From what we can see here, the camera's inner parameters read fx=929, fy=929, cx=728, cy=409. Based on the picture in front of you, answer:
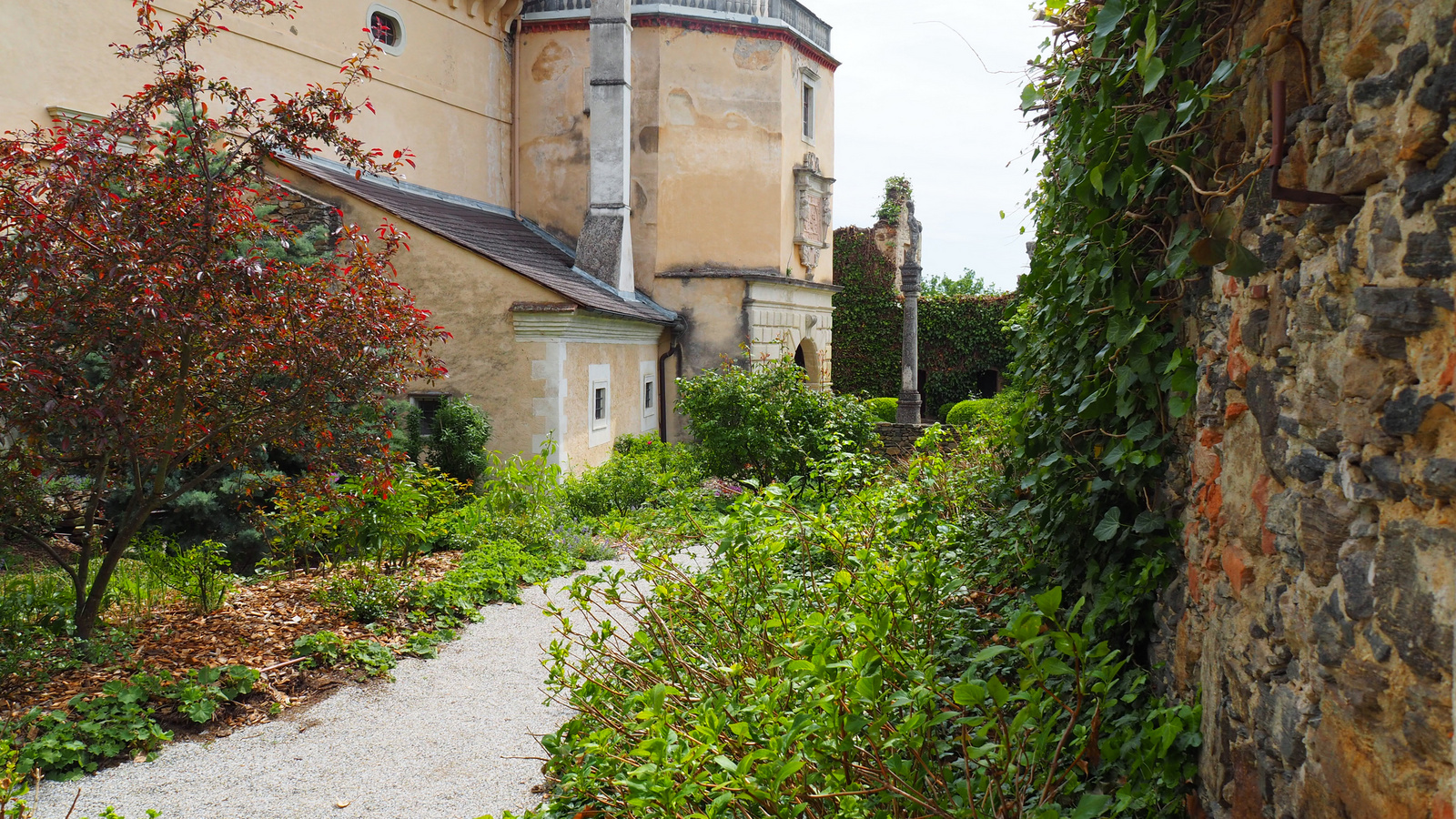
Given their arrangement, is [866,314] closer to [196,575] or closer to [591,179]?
[591,179]

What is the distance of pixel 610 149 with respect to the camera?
49.7 ft

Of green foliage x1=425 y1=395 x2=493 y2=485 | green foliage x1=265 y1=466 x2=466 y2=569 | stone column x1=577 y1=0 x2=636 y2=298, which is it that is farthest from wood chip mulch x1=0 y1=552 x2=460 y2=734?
stone column x1=577 y1=0 x2=636 y2=298

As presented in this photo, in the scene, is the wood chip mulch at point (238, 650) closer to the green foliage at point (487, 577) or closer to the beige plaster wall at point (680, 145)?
the green foliage at point (487, 577)

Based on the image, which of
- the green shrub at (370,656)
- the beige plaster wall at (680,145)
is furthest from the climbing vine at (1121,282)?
the beige plaster wall at (680,145)

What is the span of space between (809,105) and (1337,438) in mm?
17098

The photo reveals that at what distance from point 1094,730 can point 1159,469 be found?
→ 0.91 metres

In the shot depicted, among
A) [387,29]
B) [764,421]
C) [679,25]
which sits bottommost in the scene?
[764,421]

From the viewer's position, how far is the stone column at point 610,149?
48.9ft

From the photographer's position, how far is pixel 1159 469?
3047mm

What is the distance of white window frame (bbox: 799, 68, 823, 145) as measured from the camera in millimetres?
17469

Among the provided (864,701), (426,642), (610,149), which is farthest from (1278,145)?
(610,149)

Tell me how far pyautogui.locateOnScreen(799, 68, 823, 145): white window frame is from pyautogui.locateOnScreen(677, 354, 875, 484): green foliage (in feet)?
21.7

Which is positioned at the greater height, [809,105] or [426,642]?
[809,105]

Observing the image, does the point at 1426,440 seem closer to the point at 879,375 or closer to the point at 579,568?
the point at 579,568
